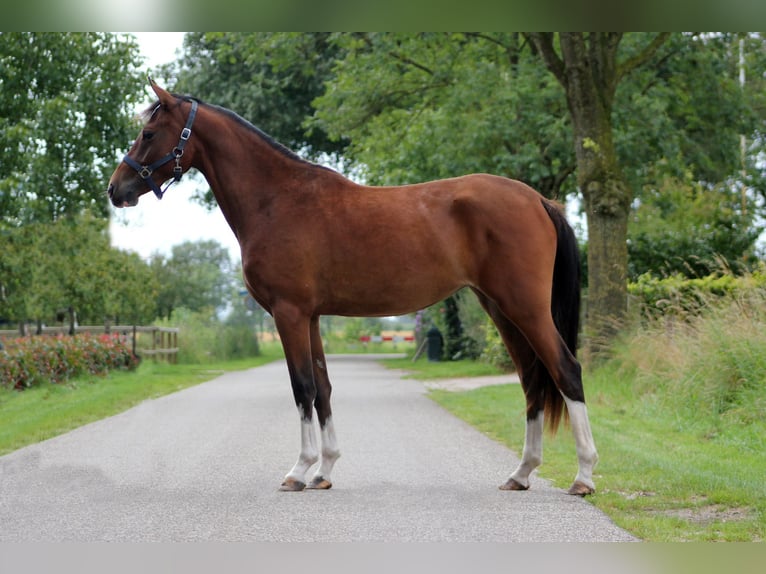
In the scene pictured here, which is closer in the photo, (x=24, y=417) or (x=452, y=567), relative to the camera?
(x=452, y=567)

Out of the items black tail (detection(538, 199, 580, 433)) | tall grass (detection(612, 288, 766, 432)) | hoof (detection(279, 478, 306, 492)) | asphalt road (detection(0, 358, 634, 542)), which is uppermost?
black tail (detection(538, 199, 580, 433))

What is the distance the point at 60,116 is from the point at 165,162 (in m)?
7.13

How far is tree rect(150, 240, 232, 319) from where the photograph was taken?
2990cm

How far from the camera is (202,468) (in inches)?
281

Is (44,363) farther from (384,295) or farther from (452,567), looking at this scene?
(452,567)

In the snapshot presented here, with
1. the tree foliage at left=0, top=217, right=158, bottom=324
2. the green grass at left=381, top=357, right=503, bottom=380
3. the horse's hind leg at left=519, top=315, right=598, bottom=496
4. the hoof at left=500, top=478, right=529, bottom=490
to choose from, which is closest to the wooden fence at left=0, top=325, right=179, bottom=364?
the tree foliage at left=0, top=217, right=158, bottom=324

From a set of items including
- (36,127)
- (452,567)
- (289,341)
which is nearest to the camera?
(452,567)

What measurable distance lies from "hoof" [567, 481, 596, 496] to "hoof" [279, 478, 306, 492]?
1.65 metres

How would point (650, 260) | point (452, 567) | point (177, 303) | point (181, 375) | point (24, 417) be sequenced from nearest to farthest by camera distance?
point (452, 567)
point (24, 417)
point (181, 375)
point (650, 260)
point (177, 303)

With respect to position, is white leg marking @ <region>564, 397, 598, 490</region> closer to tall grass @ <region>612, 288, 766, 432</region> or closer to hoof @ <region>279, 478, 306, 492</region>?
hoof @ <region>279, 478, 306, 492</region>

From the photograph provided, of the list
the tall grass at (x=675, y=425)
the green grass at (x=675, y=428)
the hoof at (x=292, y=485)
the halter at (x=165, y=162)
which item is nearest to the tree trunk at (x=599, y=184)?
the tall grass at (x=675, y=425)

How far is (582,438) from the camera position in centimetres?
576

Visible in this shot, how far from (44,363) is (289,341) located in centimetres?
1010

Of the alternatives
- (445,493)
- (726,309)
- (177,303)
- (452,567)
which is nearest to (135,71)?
(726,309)
